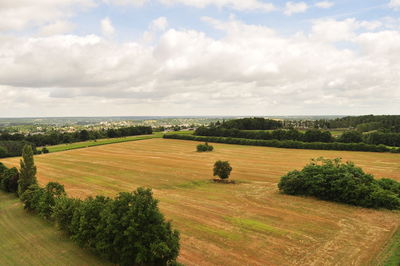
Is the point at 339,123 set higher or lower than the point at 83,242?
higher

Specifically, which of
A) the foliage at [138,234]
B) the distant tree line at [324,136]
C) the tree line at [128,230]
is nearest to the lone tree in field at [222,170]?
the tree line at [128,230]

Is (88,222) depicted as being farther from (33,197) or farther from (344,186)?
(344,186)

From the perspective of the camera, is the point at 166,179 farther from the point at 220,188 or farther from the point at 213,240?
the point at 213,240

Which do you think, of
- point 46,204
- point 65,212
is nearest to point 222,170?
point 46,204

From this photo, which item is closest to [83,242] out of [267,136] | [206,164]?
[206,164]

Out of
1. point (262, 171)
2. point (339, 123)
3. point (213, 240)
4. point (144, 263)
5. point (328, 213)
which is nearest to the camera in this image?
point (144, 263)

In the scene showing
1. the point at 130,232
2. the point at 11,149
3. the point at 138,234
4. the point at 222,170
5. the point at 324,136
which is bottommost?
the point at 11,149

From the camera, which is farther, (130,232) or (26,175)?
(26,175)
